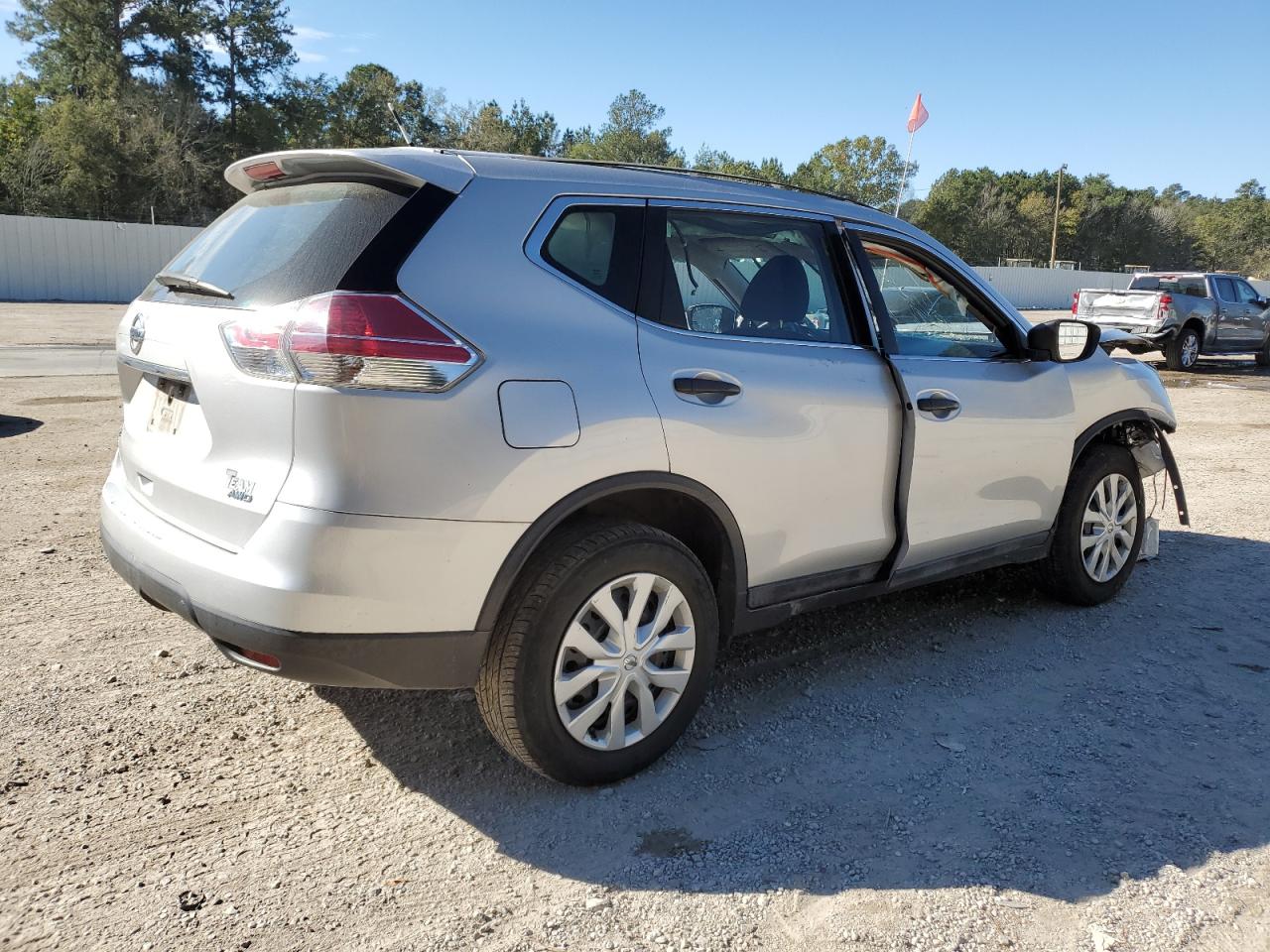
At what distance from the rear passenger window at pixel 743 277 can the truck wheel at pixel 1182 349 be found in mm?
16443

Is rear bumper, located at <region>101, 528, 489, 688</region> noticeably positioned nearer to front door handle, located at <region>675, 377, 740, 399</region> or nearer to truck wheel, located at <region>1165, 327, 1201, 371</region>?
front door handle, located at <region>675, 377, 740, 399</region>

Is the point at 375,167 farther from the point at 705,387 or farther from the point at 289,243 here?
the point at 705,387

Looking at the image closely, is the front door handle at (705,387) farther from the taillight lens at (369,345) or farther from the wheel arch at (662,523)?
the taillight lens at (369,345)

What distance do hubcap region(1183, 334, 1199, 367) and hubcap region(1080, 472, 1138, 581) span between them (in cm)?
1501

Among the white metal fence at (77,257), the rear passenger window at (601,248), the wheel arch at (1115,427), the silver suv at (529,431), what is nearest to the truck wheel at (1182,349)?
the wheel arch at (1115,427)

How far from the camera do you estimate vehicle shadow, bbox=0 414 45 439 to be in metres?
8.14

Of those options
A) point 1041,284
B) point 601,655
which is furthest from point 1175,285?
point 1041,284

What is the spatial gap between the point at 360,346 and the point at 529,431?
0.48 m

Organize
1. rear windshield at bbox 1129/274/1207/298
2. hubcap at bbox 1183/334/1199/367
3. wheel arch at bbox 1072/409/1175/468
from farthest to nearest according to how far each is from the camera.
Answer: hubcap at bbox 1183/334/1199/367 < rear windshield at bbox 1129/274/1207/298 < wheel arch at bbox 1072/409/1175/468

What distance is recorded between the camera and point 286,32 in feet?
180

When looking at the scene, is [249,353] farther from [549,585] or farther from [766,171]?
[766,171]

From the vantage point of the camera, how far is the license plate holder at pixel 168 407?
9.48 feet

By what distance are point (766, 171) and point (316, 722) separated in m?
82.0

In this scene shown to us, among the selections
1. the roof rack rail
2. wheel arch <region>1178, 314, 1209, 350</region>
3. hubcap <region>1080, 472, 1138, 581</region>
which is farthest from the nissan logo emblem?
wheel arch <region>1178, 314, 1209, 350</region>
